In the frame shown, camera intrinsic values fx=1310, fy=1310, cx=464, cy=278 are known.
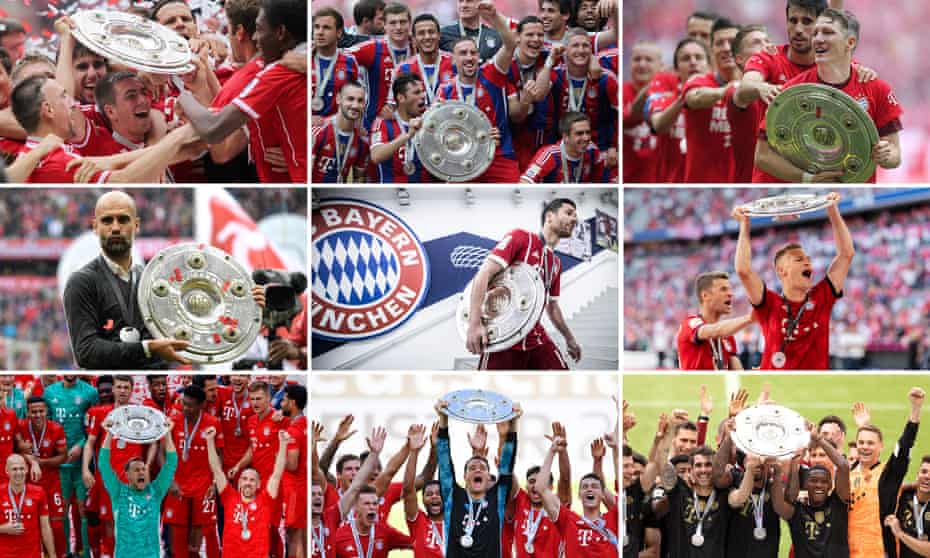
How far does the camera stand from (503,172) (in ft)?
19.2

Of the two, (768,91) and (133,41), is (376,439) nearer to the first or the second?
(133,41)

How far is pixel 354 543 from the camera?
228 inches

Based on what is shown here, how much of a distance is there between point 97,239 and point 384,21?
158 centimetres

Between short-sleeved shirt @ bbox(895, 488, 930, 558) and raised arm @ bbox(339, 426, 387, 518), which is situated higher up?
raised arm @ bbox(339, 426, 387, 518)

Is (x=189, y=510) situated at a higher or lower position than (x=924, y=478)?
lower

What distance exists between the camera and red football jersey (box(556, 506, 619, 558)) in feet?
19.0

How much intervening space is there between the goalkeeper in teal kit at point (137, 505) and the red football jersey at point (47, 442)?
22cm

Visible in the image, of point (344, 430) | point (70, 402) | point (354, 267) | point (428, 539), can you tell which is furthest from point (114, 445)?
point (428, 539)

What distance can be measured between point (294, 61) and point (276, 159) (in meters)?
0.44

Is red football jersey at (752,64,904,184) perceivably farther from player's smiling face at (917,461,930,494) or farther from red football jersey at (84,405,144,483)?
red football jersey at (84,405,144,483)

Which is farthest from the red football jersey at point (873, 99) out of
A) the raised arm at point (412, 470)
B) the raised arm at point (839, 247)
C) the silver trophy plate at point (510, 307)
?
the raised arm at point (412, 470)

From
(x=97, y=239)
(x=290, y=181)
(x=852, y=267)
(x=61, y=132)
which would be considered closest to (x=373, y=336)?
(x=290, y=181)

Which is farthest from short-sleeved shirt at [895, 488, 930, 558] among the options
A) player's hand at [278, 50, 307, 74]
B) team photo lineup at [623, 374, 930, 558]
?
player's hand at [278, 50, 307, 74]

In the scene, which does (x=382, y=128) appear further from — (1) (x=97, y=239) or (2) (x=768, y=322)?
(2) (x=768, y=322)
